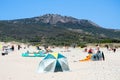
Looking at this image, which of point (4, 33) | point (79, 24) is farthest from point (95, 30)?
point (4, 33)

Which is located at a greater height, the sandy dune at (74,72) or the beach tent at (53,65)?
the beach tent at (53,65)

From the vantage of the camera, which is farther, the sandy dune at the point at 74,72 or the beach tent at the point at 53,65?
the beach tent at the point at 53,65

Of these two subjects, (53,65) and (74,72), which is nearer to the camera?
(74,72)

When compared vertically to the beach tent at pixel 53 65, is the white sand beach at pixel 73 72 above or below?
below

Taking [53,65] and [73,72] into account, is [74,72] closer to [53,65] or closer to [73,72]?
[73,72]

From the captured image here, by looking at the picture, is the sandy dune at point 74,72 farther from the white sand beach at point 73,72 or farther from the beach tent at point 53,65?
the beach tent at point 53,65

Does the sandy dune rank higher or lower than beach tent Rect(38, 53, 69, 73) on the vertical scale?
lower

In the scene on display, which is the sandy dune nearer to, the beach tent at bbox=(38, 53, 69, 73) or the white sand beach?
the white sand beach

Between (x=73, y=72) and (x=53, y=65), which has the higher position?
(x=53, y=65)

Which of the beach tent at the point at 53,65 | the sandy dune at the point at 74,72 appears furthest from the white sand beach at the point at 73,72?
the beach tent at the point at 53,65

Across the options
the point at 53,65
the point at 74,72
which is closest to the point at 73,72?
the point at 74,72

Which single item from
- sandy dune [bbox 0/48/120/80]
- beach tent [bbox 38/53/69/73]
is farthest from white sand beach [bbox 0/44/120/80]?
beach tent [bbox 38/53/69/73]

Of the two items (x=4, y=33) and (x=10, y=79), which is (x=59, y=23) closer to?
(x=4, y=33)

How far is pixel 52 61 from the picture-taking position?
1802 cm
